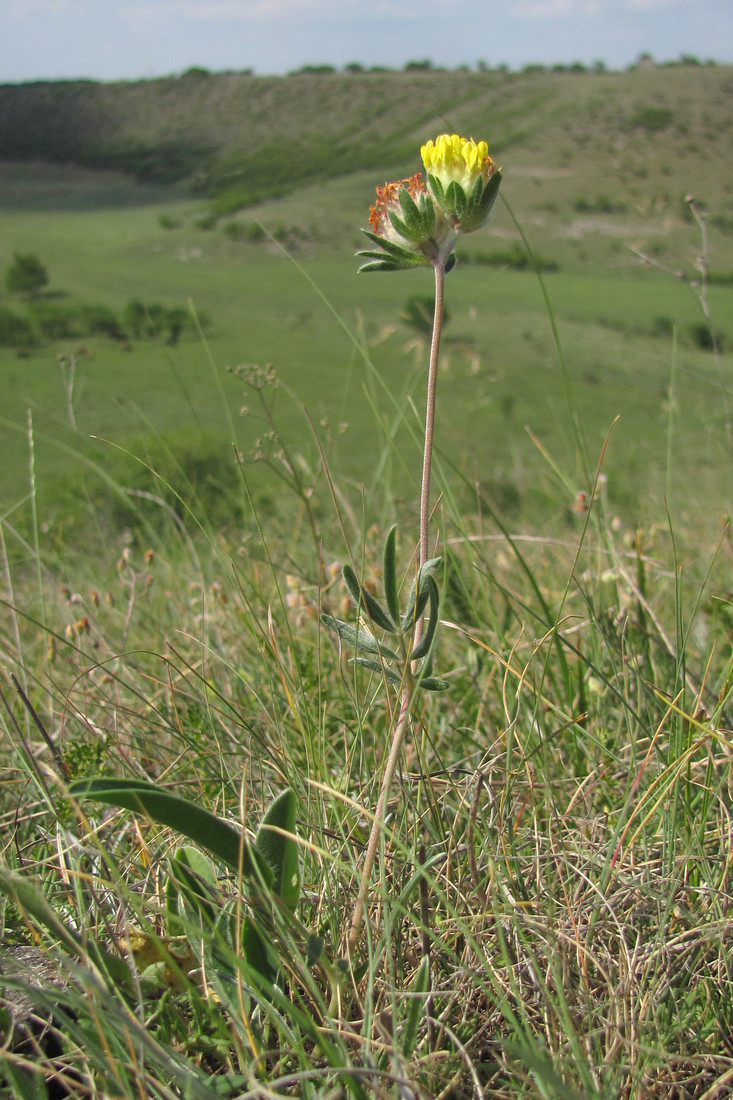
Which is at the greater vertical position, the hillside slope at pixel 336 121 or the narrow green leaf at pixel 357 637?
the hillside slope at pixel 336 121

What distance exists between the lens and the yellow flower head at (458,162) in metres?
0.80

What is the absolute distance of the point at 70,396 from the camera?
1.60 metres

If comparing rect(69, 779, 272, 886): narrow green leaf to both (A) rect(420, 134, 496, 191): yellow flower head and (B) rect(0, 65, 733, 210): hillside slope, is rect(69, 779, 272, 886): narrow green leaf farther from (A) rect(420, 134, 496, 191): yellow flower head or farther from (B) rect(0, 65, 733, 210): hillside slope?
(B) rect(0, 65, 733, 210): hillside slope

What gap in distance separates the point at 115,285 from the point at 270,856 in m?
30.3

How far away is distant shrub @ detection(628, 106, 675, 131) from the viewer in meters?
36.5

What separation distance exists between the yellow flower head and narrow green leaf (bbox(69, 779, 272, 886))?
69cm

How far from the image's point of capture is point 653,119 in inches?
1430

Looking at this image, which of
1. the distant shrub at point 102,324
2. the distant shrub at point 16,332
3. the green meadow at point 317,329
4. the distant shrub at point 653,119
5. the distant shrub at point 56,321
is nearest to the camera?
the green meadow at point 317,329

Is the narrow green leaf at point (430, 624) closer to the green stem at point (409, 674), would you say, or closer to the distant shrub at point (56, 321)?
the green stem at point (409, 674)

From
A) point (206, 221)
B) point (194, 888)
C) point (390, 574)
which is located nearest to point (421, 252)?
point (390, 574)

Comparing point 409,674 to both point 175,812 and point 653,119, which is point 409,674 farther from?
point 653,119

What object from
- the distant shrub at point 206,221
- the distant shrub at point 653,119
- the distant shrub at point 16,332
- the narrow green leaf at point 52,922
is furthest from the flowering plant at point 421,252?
the distant shrub at point 653,119

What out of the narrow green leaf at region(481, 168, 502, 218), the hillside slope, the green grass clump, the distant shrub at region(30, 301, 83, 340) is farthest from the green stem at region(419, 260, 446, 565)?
the hillside slope

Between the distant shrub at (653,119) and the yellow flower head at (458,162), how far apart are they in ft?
142
